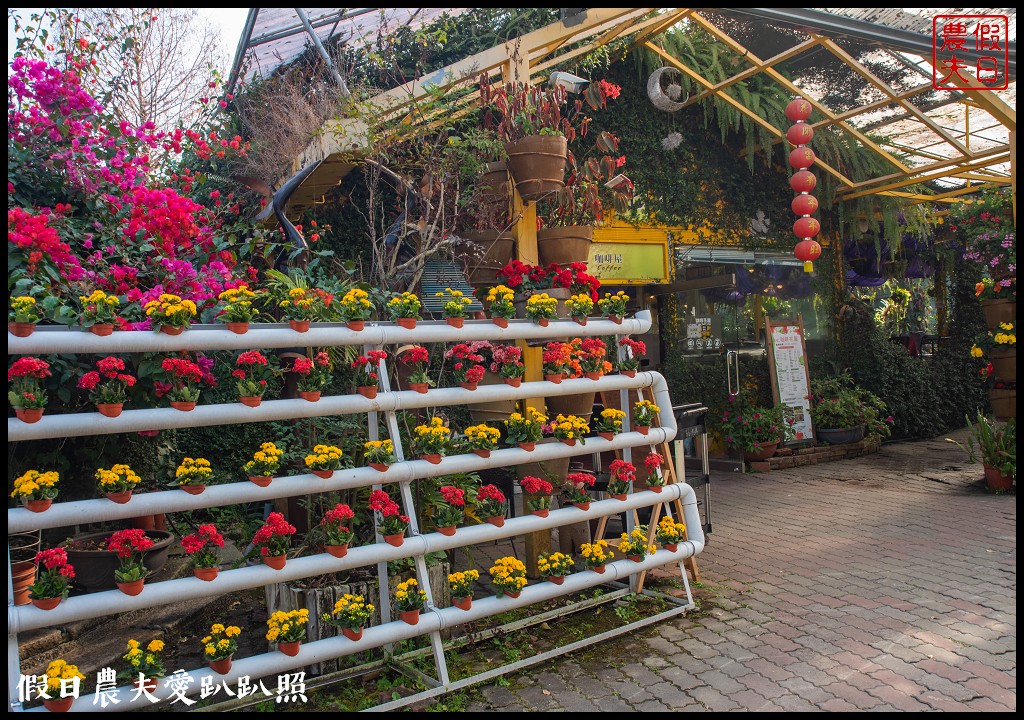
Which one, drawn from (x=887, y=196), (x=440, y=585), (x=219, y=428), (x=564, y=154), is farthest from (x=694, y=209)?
(x=440, y=585)

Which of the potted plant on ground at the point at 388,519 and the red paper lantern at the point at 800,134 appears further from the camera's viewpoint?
the red paper lantern at the point at 800,134

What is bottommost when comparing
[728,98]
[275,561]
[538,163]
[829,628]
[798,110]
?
[829,628]

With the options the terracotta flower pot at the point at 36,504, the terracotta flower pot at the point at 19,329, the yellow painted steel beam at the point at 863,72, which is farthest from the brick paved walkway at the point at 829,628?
the yellow painted steel beam at the point at 863,72

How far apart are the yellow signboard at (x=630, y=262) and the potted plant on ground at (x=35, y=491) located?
260 inches

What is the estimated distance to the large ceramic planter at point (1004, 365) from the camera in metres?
8.75

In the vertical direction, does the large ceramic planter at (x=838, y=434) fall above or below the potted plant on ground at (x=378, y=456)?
below

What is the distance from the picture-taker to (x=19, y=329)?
2.91 metres

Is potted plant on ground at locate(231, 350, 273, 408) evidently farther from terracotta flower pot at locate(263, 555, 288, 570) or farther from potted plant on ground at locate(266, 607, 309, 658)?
potted plant on ground at locate(266, 607, 309, 658)

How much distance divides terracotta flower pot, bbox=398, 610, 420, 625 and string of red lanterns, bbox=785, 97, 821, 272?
6.22 m

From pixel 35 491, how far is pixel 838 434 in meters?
9.16

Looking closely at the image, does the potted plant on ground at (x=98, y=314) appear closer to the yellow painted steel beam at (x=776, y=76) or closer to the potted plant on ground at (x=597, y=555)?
the potted plant on ground at (x=597, y=555)

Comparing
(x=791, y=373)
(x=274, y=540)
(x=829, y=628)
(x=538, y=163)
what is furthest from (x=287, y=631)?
→ (x=791, y=373)

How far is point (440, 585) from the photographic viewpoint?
421cm

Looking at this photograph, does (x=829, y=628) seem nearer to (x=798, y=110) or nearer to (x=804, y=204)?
(x=804, y=204)
